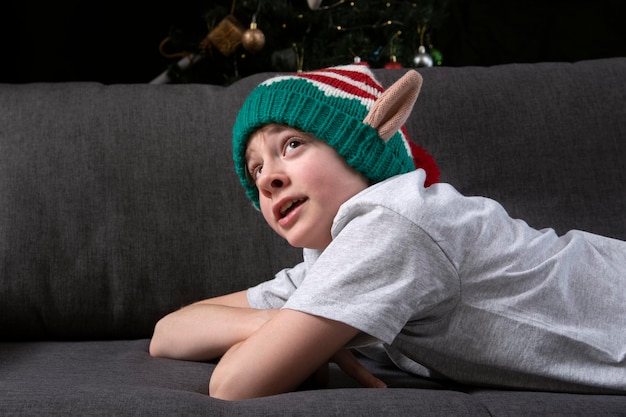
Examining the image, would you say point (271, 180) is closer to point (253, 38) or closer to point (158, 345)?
point (158, 345)

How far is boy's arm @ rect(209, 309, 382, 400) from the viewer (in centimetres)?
106

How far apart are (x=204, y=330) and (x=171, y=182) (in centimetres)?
39

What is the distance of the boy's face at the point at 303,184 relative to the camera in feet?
3.90

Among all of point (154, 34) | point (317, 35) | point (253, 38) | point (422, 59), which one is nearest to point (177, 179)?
point (253, 38)

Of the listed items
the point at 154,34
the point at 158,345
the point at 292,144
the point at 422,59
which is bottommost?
the point at 158,345

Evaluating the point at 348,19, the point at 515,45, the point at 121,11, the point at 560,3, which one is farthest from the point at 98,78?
the point at 560,3

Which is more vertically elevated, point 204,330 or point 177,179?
point 177,179

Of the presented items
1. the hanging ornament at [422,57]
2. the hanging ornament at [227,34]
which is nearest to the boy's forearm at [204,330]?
the hanging ornament at [227,34]

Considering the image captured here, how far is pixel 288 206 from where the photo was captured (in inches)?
47.7

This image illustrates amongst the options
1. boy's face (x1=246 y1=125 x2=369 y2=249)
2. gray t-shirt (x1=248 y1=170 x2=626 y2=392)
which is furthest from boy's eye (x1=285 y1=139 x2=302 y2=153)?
gray t-shirt (x1=248 y1=170 x2=626 y2=392)

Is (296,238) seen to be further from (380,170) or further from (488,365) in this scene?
(488,365)

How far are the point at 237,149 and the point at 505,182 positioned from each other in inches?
24.4

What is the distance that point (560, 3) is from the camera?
3.53 m

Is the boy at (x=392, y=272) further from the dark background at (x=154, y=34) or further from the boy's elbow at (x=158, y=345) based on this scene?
the dark background at (x=154, y=34)
